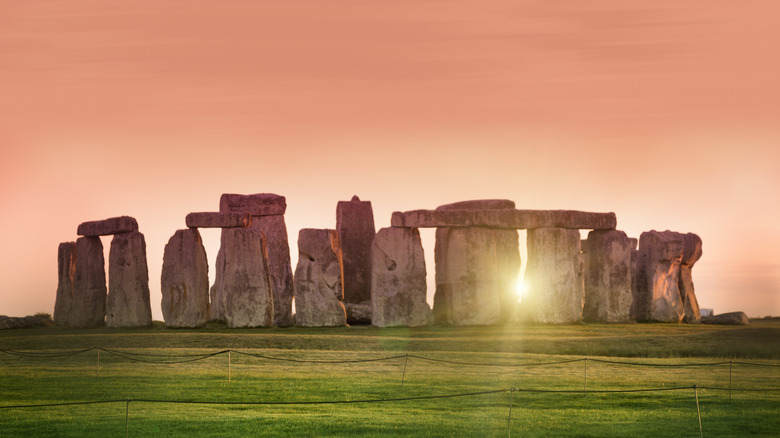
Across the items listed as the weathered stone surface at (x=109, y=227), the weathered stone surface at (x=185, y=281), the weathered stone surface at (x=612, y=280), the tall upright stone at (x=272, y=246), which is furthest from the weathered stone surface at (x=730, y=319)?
the weathered stone surface at (x=109, y=227)

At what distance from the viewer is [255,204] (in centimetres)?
3806

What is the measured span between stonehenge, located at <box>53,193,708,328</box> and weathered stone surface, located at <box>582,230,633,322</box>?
0.04 m

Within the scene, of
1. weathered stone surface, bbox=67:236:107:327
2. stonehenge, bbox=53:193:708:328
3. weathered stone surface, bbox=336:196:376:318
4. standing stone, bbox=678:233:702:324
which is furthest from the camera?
standing stone, bbox=678:233:702:324

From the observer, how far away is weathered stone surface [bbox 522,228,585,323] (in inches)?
1420

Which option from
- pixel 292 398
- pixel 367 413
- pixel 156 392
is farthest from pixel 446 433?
pixel 156 392

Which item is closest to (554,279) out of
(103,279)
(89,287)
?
(103,279)

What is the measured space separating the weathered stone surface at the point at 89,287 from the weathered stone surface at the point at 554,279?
1499cm

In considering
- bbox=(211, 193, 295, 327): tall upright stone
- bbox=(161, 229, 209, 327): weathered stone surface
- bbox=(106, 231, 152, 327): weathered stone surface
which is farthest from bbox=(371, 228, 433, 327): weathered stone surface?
bbox=(106, 231, 152, 327): weathered stone surface

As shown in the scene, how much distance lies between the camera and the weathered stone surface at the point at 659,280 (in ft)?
127

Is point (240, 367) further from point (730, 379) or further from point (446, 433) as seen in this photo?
point (730, 379)

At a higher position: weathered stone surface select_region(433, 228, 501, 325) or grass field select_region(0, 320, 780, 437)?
weathered stone surface select_region(433, 228, 501, 325)

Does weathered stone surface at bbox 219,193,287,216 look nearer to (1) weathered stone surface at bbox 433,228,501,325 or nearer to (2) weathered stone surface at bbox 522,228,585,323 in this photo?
(1) weathered stone surface at bbox 433,228,501,325

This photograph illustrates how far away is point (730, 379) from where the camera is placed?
22453 mm

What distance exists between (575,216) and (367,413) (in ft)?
64.2
